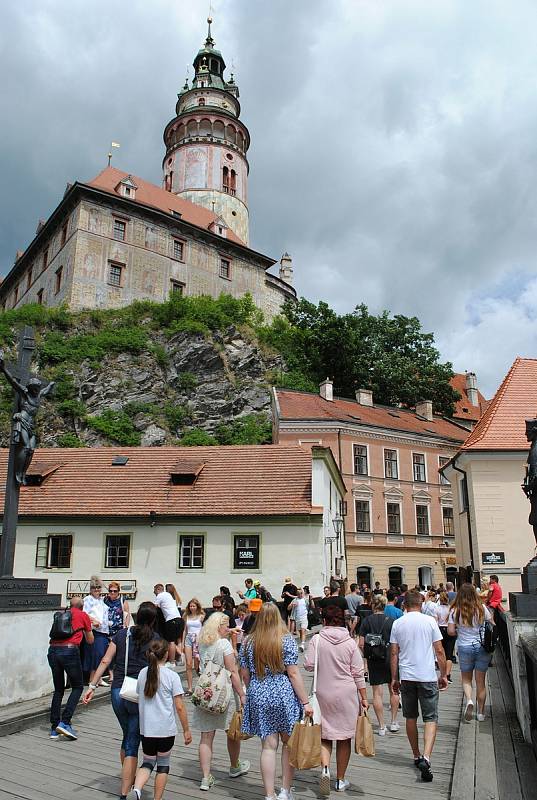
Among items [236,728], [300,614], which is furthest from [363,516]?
[236,728]

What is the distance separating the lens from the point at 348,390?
52.4 metres

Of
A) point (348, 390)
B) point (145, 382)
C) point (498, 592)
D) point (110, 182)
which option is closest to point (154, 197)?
point (110, 182)

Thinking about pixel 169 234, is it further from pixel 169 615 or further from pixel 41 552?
pixel 169 615

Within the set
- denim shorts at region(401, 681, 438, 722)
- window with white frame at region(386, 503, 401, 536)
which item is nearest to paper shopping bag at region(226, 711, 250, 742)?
denim shorts at region(401, 681, 438, 722)

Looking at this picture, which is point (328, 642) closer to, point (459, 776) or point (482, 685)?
point (459, 776)

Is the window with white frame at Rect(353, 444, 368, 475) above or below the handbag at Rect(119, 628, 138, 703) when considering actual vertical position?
above

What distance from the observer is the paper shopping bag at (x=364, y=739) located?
18.8 feet

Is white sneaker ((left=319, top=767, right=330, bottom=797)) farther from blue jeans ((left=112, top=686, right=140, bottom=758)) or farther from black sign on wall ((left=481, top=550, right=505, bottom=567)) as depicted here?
black sign on wall ((left=481, top=550, right=505, bottom=567))

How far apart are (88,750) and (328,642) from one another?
12.0ft

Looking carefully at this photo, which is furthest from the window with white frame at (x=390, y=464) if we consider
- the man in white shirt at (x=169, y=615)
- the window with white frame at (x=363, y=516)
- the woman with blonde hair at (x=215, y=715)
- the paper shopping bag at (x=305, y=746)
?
the paper shopping bag at (x=305, y=746)

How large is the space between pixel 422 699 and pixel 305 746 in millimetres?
1948

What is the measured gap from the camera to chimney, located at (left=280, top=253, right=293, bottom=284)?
72.0 meters

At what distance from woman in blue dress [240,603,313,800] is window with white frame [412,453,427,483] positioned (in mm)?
38306

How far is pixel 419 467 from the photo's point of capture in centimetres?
4319
